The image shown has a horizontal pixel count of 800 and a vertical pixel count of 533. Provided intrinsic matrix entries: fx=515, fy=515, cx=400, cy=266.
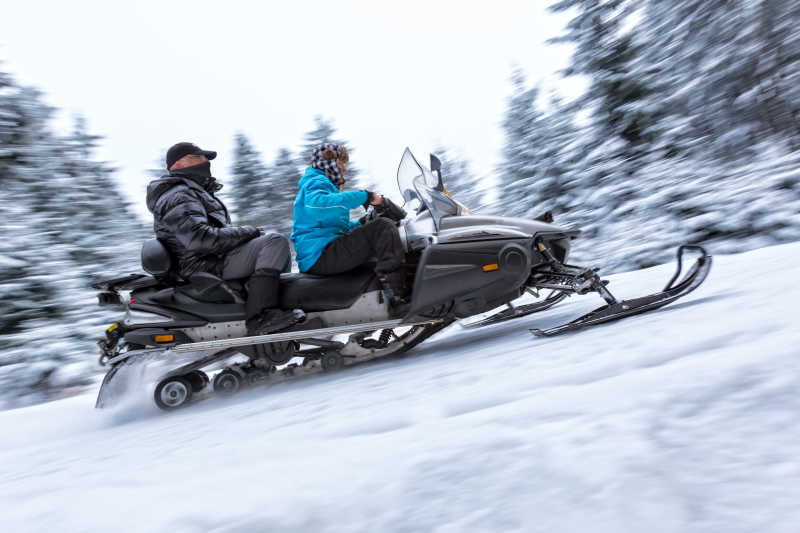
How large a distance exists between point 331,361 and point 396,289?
683 mm

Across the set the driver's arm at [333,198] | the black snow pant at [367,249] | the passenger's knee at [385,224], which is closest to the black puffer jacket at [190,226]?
the driver's arm at [333,198]

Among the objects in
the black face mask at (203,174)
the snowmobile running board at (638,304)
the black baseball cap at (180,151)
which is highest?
the black baseball cap at (180,151)

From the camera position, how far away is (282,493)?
1.30m

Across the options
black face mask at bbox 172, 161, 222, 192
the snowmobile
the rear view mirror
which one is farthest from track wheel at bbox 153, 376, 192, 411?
the rear view mirror

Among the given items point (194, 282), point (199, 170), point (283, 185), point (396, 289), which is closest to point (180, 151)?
point (199, 170)

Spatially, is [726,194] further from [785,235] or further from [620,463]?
[620,463]

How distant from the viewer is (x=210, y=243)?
310cm

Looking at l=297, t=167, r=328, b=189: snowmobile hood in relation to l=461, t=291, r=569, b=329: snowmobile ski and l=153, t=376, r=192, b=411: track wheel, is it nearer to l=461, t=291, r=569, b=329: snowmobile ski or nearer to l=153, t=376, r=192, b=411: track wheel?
l=153, t=376, r=192, b=411: track wheel

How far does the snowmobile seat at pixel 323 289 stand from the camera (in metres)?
3.29

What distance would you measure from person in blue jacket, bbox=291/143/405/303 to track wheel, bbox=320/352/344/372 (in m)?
0.56

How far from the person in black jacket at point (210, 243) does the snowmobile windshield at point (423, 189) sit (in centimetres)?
93

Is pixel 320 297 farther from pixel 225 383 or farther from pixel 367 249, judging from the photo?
pixel 225 383

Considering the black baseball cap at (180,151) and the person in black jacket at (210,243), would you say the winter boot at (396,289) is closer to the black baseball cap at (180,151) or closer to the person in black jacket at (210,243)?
the person in black jacket at (210,243)

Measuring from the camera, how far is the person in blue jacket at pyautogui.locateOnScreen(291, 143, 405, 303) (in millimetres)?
3213
